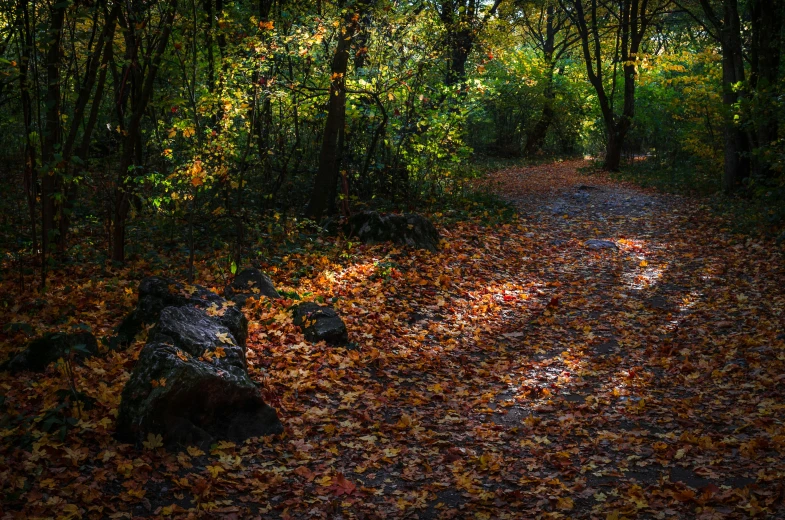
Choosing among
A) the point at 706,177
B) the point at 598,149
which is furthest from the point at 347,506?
the point at 598,149

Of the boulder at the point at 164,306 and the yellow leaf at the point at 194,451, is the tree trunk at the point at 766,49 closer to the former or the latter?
the boulder at the point at 164,306

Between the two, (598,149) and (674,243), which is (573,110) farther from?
(674,243)

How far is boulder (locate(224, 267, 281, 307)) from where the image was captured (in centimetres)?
759

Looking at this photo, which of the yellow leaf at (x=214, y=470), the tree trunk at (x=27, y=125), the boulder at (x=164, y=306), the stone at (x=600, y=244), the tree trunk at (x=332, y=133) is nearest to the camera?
the yellow leaf at (x=214, y=470)

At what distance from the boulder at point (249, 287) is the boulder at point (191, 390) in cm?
191

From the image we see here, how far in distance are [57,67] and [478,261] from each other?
7004 mm

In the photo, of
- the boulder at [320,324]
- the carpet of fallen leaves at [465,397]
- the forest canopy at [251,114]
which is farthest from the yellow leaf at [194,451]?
the forest canopy at [251,114]

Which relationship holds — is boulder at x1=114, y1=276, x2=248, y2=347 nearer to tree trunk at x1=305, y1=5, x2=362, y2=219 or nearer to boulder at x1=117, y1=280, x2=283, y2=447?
boulder at x1=117, y1=280, x2=283, y2=447

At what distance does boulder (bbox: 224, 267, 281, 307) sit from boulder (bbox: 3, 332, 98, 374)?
220 cm

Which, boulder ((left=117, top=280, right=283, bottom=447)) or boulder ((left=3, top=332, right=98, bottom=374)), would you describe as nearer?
boulder ((left=117, top=280, right=283, bottom=447))

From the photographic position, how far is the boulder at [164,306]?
586 centimetres

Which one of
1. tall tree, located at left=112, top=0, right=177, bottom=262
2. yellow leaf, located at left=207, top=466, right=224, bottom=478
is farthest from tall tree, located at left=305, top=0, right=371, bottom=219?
yellow leaf, located at left=207, top=466, right=224, bottom=478

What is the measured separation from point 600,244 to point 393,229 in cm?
432

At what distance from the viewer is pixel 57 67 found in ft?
23.7
